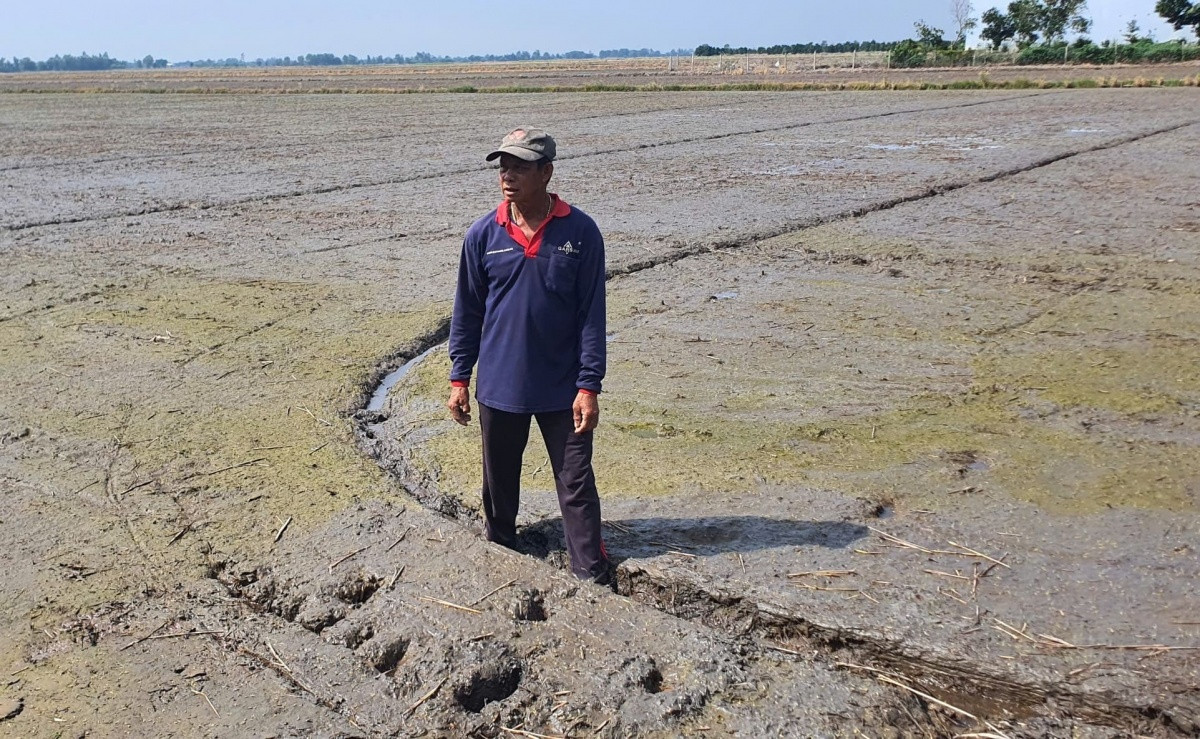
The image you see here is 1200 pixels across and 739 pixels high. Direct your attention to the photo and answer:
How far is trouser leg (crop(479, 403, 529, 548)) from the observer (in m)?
4.00

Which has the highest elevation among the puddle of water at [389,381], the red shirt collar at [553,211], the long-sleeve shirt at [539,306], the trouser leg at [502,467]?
the red shirt collar at [553,211]

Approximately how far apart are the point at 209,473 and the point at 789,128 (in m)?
19.4

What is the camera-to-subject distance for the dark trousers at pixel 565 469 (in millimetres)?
3926

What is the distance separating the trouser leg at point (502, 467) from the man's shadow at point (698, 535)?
137 mm

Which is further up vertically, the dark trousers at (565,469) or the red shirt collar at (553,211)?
the red shirt collar at (553,211)

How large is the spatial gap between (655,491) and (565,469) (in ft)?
2.93

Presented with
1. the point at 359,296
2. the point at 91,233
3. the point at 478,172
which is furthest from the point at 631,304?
the point at 478,172

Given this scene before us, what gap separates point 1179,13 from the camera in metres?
68.2

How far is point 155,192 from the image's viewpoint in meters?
14.4

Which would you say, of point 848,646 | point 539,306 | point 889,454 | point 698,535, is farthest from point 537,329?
point 889,454

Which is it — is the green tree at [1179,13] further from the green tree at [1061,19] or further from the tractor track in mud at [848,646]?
the tractor track in mud at [848,646]

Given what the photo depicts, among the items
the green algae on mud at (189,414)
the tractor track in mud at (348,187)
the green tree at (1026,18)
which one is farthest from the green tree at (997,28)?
the green algae on mud at (189,414)

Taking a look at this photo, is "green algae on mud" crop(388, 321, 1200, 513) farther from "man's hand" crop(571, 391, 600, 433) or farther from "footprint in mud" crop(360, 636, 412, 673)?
"footprint in mud" crop(360, 636, 412, 673)

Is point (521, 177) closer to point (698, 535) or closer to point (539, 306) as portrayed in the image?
point (539, 306)
